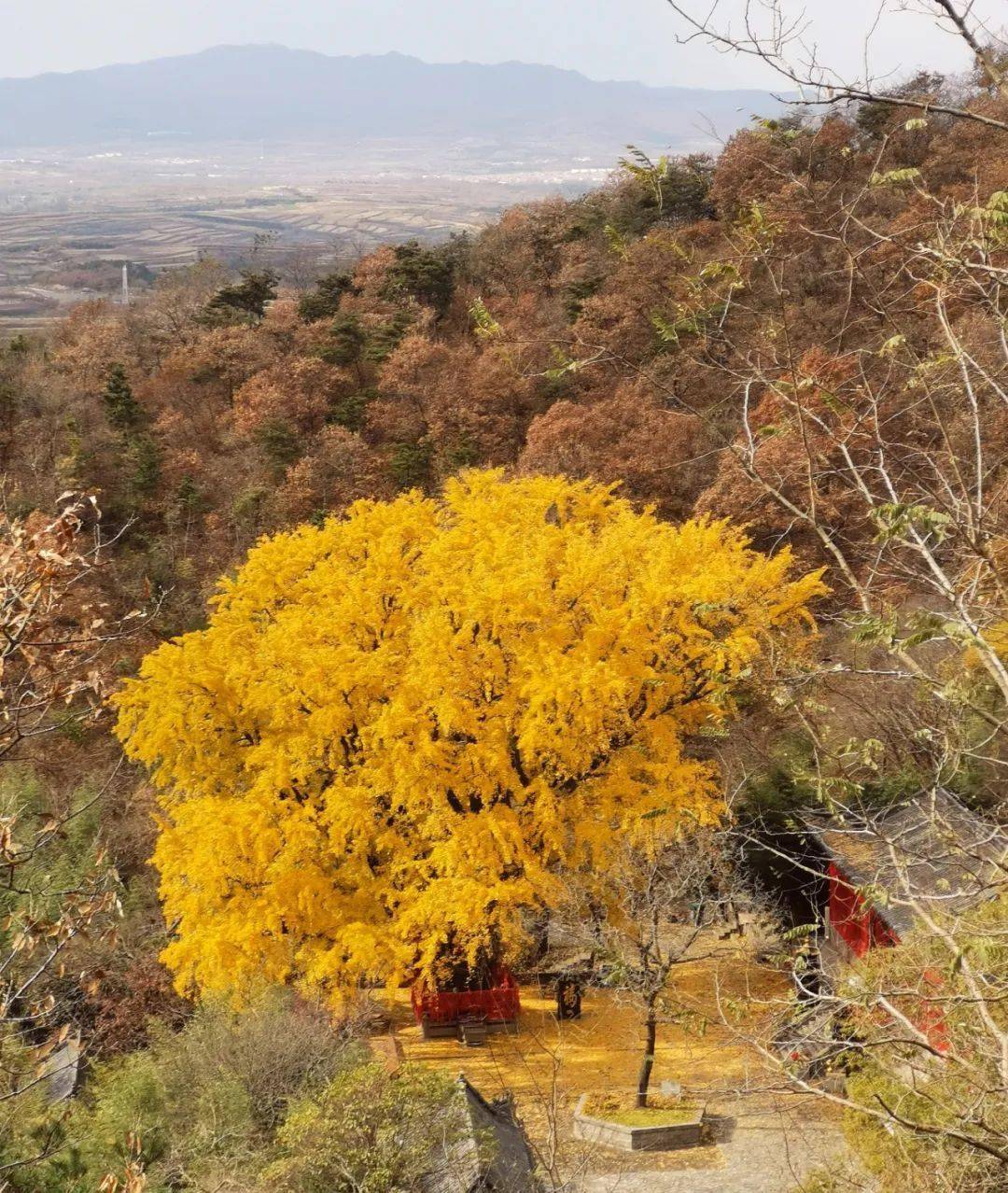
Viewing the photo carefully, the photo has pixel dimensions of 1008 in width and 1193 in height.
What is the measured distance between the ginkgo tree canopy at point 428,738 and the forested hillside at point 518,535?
0.34 feet

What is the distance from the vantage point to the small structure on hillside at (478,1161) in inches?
389

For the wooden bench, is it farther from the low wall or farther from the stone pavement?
the stone pavement

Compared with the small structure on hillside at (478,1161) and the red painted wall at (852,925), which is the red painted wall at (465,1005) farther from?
the small structure on hillside at (478,1161)

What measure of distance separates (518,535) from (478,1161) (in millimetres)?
9606

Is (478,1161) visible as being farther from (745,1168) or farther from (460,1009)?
(460,1009)

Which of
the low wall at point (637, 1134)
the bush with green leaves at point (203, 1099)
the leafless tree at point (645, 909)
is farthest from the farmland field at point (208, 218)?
the low wall at point (637, 1134)

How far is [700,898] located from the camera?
14.8 m

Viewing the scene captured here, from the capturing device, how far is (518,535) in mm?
17172

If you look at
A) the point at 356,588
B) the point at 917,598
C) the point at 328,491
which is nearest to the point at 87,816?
the point at 356,588

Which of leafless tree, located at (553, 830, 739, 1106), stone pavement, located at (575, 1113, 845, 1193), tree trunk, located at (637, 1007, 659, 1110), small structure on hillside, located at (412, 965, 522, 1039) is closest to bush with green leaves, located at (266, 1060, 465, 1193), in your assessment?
stone pavement, located at (575, 1113, 845, 1193)

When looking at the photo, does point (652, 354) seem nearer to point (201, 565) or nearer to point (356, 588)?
point (201, 565)

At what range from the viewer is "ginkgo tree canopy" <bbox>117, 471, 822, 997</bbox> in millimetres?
14516

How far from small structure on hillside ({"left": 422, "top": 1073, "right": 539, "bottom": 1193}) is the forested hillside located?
0.54 metres

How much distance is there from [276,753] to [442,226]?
10616 cm
